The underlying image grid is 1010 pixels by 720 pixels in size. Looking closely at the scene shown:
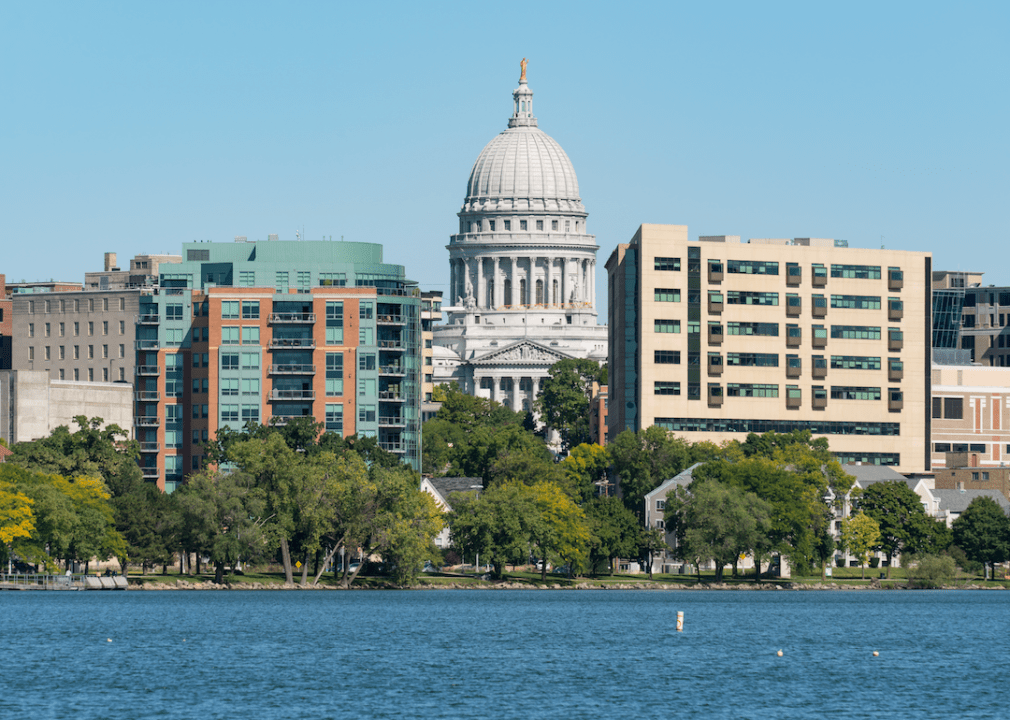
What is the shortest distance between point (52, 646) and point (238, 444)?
57.7m

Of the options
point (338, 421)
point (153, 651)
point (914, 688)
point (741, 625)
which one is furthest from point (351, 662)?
point (338, 421)

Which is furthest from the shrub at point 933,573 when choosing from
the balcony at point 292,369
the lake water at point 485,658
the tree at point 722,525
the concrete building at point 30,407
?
the concrete building at point 30,407

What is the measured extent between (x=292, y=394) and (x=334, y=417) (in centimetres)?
443

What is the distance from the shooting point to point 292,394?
198375 millimetres

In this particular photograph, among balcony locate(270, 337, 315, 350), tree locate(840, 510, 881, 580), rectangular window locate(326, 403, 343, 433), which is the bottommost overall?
tree locate(840, 510, 881, 580)

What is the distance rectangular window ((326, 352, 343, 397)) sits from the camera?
198750 mm

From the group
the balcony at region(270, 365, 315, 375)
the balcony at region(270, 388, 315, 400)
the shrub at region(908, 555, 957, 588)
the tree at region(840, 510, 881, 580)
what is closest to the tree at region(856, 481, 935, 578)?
the tree at region(840, 510, 881, 580)

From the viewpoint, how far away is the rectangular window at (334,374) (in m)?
199

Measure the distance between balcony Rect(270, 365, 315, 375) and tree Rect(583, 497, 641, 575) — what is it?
105ft

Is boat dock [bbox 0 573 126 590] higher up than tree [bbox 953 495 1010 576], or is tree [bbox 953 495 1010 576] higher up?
tree [bbox 953 495 1010 576]

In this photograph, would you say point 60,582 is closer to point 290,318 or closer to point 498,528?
point 498,528

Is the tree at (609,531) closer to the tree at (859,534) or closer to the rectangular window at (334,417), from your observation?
the tree at (859,534)

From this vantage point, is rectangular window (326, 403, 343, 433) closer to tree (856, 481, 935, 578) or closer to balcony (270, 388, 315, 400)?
balcony (270, 388, 315, 400)

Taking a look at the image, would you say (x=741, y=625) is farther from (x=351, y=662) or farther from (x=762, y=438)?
(x=762, y=438)
